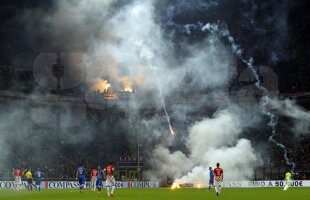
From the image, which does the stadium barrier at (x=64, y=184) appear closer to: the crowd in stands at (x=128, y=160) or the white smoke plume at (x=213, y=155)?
the white smoke plume at (x=213, y=155)

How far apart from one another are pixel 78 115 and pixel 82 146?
5.61m

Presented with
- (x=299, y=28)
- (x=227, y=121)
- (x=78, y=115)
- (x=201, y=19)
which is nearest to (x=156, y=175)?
(x=227, y=121)

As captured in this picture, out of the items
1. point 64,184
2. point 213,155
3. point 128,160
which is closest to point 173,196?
point 64,184

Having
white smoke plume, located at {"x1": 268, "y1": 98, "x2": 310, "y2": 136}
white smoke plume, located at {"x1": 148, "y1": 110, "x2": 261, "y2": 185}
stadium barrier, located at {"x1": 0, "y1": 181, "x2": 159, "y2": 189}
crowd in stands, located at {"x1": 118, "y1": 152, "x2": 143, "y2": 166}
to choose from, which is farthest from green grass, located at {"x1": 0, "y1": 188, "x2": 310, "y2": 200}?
white smoke plume, located at {"x1": 268, "y1": 98, "x2": 310, "y2": 136}

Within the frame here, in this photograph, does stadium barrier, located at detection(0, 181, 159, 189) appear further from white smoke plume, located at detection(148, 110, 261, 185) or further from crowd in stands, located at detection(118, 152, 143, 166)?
crowd in stands, located at detection(118, 152, 143, 166)

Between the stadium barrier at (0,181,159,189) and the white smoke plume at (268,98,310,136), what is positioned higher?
the white smoke plume at (268,98,310,136)

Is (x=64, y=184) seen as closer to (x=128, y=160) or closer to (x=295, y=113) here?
(x=128, y=160)

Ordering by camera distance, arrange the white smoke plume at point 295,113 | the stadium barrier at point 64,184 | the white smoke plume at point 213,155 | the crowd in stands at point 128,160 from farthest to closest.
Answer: the white smoke plume at point 295,113, the crowd in stands at point 128,160, the white smoke plume at point 213,155, the stadium barrier at point 64,184

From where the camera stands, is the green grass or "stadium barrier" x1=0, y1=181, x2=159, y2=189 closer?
the green grass

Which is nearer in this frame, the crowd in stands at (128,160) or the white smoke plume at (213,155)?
the white smoke plume at (213,155)

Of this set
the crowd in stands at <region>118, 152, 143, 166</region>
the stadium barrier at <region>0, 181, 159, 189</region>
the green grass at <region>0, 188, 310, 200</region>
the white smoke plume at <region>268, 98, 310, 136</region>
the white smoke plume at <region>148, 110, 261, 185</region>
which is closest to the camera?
the green grass at <region>0, 188, 310, 200</region>

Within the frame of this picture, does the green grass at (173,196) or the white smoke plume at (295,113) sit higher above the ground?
the white smoke plume at (295,113)

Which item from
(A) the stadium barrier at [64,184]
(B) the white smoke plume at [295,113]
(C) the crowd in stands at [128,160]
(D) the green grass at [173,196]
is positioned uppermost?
(B) the white smoke plume at [295,113]

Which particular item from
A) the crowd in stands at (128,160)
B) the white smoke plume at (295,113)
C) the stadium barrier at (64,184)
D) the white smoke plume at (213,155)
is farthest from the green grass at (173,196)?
the white smoke plume at (295,113)
